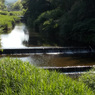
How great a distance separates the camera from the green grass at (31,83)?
14.9 ft

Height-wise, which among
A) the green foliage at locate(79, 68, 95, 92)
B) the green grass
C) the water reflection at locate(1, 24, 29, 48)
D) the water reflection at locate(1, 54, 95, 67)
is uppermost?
the green grass

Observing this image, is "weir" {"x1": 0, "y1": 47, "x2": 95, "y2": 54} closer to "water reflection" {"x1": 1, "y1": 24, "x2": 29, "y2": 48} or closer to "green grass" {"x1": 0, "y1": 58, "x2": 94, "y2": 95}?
"water reflection" {"x1": 1, "y1": 24, "x2": 29, "y2": 48}

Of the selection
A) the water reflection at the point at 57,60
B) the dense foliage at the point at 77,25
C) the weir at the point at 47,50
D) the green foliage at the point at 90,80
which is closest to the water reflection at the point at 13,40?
the weir at the point at 47,50

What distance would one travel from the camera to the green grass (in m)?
4.53

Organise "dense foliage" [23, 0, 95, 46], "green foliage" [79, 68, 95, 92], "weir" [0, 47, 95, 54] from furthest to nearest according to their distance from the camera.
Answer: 1. "dense foliage" [23, 0, 95, 46]
2. "weir" [0, 47, 95, 54]
3. "green foliage" [79, 68, 95, 92]

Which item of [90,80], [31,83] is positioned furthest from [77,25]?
[31,83]

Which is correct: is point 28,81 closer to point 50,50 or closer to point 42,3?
point 50,50

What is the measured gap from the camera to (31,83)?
5016 mm

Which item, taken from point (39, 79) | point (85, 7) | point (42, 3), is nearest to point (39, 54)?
point (85, 7)

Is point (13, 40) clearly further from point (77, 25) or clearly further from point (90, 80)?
point (90, 80)

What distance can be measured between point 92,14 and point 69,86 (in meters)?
17.0

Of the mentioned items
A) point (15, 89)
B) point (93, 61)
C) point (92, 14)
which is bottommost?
point (93, 61)

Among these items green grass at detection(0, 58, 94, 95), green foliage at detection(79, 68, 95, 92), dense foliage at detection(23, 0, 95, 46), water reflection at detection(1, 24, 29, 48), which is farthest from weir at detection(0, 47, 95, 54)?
green grass at detection(0, 58, 94, 95)

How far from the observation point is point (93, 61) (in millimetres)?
14062
